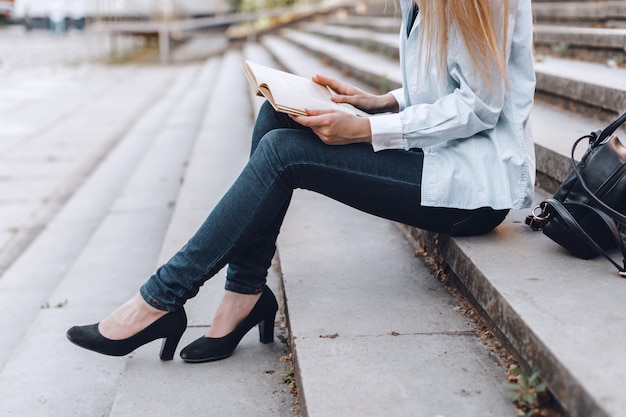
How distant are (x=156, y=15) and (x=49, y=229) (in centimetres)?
1091

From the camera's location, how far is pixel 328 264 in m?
2.51

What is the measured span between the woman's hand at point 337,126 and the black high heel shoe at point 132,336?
26.0 inches

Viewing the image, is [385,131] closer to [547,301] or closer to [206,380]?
[547,301]

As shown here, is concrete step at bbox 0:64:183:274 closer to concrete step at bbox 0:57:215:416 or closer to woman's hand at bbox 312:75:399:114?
concrete step at bbox 0:57:215:416

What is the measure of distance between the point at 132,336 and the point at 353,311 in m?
A: 0.64

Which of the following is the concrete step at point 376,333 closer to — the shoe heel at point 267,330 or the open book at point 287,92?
the shoe heel at point 267,330

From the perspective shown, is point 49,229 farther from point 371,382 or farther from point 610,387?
point 610,387

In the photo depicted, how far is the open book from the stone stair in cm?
57

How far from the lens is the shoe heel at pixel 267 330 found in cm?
226

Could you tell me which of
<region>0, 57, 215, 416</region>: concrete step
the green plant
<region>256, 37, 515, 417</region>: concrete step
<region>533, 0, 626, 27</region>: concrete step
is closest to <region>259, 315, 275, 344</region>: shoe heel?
<region>256, 37, 515, 417</region>: concrete step

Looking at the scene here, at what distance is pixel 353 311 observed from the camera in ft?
6.93

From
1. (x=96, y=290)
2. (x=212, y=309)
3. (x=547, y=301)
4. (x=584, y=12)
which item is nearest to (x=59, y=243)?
(x=96, y=290)

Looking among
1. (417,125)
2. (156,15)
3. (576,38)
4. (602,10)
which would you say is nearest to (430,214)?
(417,125)

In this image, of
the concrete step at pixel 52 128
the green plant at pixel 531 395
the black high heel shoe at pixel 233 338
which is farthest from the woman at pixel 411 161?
the concrete step at pixel 52 128
